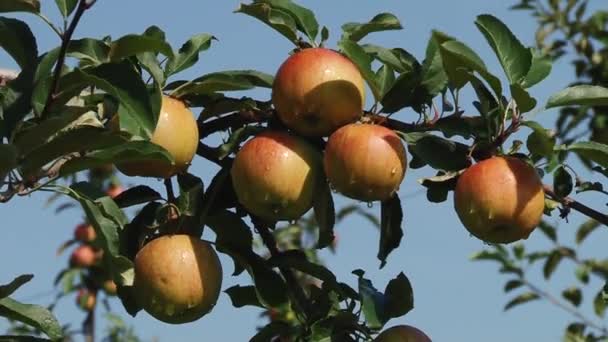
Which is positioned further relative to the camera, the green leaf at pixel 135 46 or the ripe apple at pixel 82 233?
the ripe apple at pixel 82 233

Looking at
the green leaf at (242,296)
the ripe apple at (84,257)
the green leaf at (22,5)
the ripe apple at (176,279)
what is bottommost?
the ripe apple at (84,257)

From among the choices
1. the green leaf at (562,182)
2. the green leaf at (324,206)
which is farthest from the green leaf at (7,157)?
the green leaf at (562,182)

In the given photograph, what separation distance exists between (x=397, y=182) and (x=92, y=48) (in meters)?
0.49

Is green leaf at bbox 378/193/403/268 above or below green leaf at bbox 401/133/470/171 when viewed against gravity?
below

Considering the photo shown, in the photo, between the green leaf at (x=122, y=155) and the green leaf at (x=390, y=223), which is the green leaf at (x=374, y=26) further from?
the green leaf at (x=122, y=155)

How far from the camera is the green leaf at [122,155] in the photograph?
5.46 feet

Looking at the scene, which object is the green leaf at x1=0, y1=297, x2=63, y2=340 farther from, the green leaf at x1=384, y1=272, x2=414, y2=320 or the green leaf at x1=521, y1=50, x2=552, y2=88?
the green leaf at x1=521, y1=50, x2=552, y2=88

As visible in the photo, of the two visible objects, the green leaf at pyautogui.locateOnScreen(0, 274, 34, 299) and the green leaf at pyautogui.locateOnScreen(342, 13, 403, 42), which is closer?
the green leaf at pyautogui.locateOnScreen(0, 274, 34, 299)

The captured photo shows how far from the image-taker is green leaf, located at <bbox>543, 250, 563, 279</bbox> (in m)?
4.79

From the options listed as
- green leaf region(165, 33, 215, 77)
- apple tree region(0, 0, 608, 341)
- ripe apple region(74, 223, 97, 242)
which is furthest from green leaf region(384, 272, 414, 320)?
ripe apple region(74, 223, 97, 242)

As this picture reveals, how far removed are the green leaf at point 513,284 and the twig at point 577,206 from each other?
10.4ft

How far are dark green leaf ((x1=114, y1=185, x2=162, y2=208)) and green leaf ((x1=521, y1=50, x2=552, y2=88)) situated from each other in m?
0.62

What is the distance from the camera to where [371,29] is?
78.2 inches

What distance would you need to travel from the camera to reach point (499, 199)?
69.8 inches
